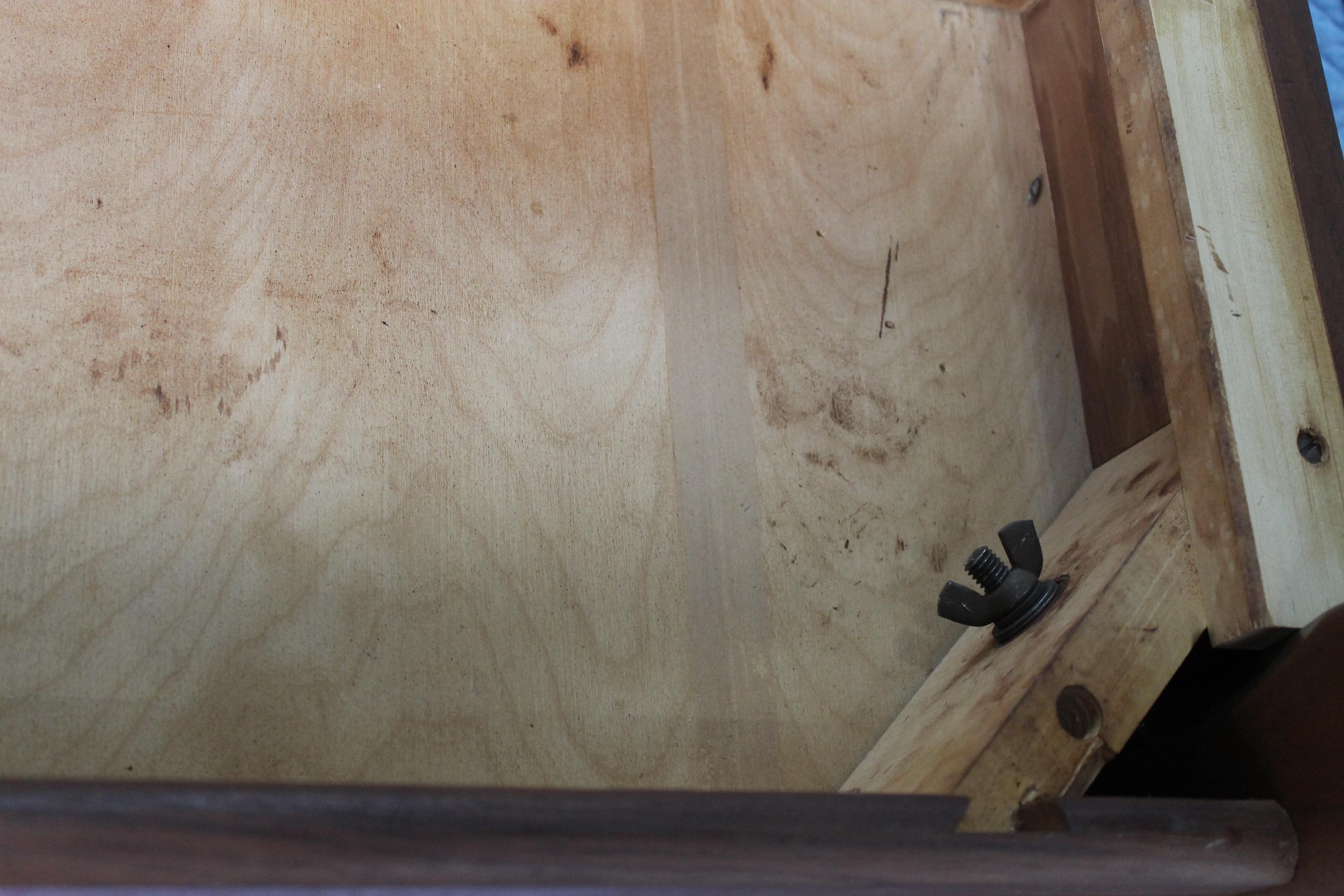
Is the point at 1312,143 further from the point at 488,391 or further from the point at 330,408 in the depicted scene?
the point at 330,408

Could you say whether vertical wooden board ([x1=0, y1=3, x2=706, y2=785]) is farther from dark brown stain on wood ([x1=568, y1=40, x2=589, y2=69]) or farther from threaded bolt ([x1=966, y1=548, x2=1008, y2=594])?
threaded bolt ([x1=966, y1=548, x2=1008, y2=594])

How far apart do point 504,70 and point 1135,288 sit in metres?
0.53

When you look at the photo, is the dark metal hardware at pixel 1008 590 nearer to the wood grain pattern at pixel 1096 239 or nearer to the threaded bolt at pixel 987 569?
the threaded bolt at pixel 987 569

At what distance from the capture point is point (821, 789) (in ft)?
2.77

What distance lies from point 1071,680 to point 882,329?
0.37 m

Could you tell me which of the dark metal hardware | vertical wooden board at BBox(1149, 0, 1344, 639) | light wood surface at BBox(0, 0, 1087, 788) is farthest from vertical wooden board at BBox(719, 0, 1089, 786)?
vertical wooden board at BBox(1149, 0, 1344, 639)

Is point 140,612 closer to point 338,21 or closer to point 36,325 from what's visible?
point 36,325

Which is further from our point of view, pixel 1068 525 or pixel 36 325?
pixel 1068 525

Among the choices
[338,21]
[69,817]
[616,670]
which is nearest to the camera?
[69,817]

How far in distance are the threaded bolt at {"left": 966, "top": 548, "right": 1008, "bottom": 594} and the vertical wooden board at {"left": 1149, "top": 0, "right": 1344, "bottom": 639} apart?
5.2 inches

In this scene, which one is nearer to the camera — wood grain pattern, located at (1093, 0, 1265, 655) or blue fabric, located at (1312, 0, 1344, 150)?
wood grain pattern, located at (1093, 0, 1265, 655)

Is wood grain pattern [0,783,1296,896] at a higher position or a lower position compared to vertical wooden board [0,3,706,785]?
lower

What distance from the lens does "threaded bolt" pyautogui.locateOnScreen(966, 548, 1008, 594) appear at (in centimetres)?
80

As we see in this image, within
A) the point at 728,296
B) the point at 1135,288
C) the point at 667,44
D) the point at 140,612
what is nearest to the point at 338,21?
the point at 667,44
